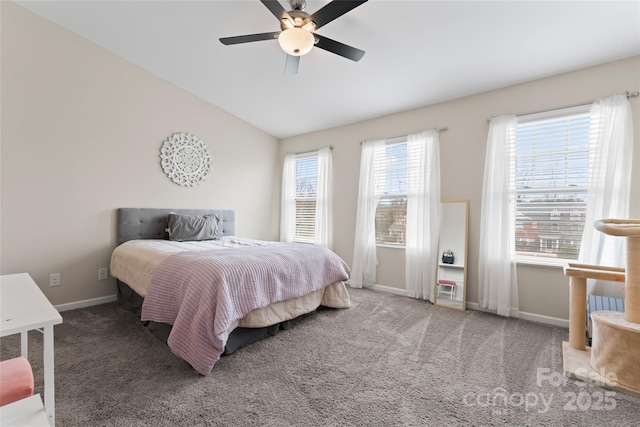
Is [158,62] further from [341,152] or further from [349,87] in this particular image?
[341,152]

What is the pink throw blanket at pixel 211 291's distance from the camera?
1761 mm

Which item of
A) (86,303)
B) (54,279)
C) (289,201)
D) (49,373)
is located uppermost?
(289,201)

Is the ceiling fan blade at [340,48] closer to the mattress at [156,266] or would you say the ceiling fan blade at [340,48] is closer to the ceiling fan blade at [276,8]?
the ceiling fan blade at [276,8]

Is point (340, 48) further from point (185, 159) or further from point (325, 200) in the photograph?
point (185, 159)

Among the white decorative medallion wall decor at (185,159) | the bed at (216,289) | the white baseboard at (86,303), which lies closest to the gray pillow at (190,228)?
the bed at (216,289)

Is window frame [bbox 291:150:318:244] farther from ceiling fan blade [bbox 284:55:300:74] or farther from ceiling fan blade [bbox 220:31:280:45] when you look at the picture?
ceiling fan blade [bbox 220:31:280:45]

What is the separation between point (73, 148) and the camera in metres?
2.92

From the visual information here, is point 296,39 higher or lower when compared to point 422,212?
higher

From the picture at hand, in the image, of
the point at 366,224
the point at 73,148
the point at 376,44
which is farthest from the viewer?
the point at 366,224

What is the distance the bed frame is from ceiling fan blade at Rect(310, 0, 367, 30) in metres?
2.39

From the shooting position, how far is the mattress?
2217 millimetres

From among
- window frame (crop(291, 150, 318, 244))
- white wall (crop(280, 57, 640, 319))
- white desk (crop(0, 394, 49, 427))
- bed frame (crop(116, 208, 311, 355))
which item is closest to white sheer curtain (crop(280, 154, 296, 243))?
window frame (crop(291, 150, 318, 244))

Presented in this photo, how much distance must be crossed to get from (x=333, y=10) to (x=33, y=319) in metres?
2.34

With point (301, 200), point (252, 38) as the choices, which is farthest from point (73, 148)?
point (301, 200)
